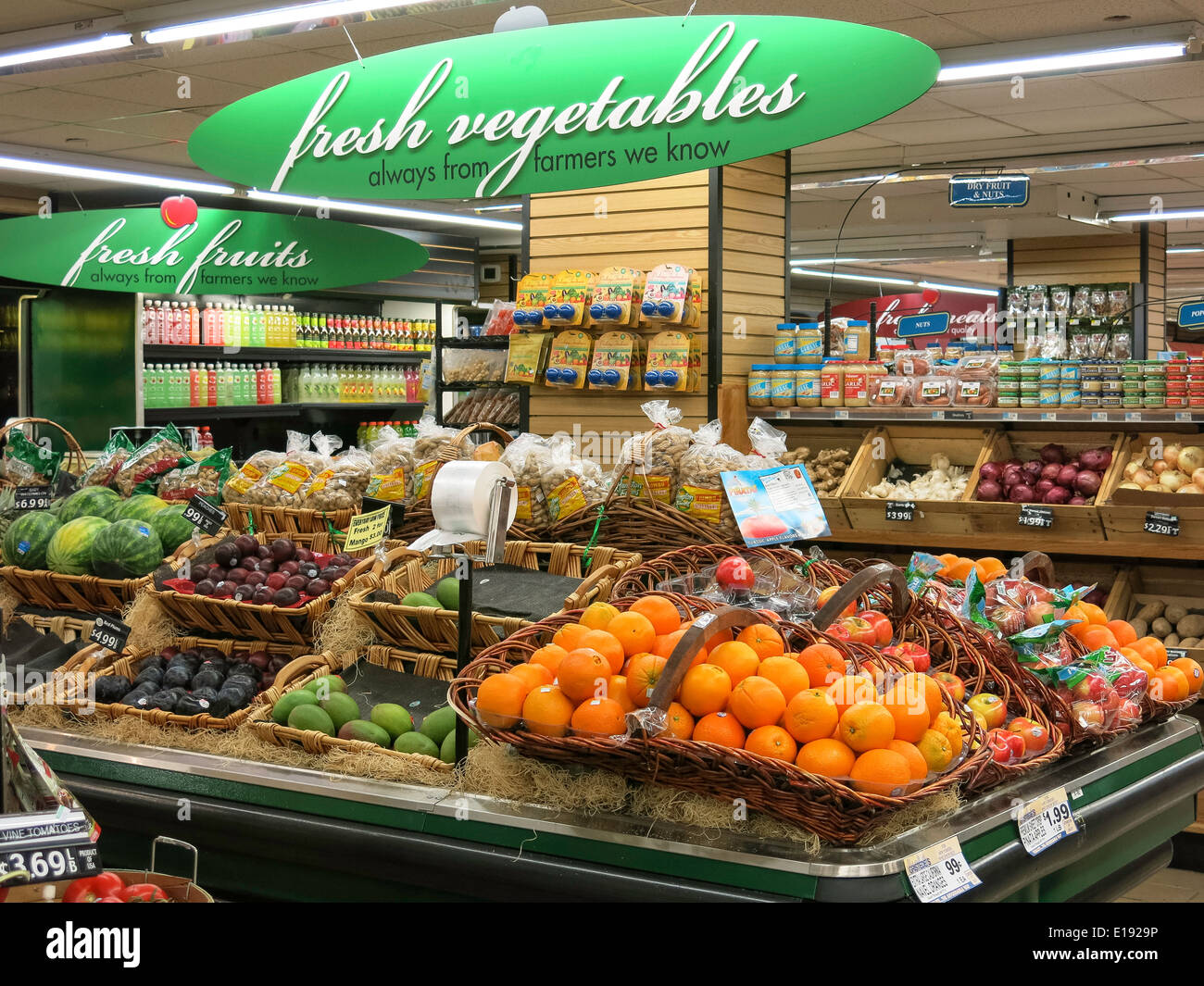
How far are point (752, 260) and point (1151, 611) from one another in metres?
2.61

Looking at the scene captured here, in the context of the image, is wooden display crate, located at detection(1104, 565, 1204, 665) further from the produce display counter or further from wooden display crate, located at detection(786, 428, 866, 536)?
the produce display counter

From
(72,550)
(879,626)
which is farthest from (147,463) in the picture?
(879,626)

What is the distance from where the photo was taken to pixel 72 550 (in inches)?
143

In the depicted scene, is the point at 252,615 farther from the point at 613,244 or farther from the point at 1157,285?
the point at 1157,285

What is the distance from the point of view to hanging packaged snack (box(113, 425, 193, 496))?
14.7 feet

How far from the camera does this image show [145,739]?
281 cm

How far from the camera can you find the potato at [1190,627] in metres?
5.07

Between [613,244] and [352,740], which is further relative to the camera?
[613,244]

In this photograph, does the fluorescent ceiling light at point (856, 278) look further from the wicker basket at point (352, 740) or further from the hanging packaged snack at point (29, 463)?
the wicker basket at point (352, 740)

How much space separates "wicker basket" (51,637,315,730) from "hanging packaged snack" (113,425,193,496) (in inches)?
54.9

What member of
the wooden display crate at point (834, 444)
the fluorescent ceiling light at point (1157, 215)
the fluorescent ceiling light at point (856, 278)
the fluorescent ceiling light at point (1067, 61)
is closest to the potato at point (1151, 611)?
the wooden display crate at point (834, 444)

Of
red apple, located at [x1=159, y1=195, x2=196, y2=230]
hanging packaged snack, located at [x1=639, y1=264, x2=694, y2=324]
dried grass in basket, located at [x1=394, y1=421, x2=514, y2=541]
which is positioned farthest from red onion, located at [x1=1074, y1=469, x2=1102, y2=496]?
red apple, located at [x1=159, y1=195, x2=196, y2=230]

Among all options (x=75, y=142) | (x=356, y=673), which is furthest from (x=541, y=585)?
(x=75, y=142)
